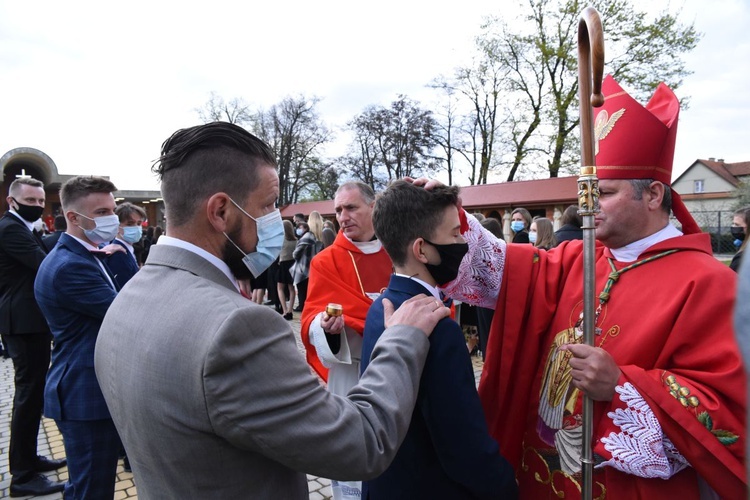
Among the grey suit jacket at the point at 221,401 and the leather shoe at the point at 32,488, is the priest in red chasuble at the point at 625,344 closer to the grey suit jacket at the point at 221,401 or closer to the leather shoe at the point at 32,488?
the grey suit jacket at the point at 221,401

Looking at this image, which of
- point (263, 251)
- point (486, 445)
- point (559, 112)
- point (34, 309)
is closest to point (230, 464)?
point (263, 251)

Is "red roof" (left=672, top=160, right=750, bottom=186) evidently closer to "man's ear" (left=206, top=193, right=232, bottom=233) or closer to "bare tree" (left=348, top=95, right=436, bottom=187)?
"bare tree" (left=348, top=95, right=436, bottom=187)

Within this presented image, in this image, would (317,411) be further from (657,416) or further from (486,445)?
(657,416)

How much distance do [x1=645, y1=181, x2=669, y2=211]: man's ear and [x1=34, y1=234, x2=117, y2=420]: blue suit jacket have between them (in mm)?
2844

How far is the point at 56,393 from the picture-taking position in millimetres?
2586

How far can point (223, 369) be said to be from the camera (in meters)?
1.02

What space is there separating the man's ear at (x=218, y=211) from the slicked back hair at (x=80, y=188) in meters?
2.37

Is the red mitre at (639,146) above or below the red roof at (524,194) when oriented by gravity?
below

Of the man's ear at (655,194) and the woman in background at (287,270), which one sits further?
the woman in background at (287,270)

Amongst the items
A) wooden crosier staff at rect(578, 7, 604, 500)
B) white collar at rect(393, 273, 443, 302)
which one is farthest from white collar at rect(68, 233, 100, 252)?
wooden crosier staff at rect(578, 7, 604, 500)

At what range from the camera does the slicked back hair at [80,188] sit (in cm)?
313

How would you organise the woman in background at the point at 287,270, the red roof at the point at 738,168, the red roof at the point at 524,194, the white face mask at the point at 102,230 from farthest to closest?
the red roof at the point at 738,168
the red roof at the point at 524,194
the woman in background at the point at 287,270
the white face mask at the point at 102,230

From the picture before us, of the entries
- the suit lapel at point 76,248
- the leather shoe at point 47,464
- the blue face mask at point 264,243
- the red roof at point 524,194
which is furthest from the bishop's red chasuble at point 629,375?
the red roof at point 524,194

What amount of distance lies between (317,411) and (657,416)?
42.0 inches
